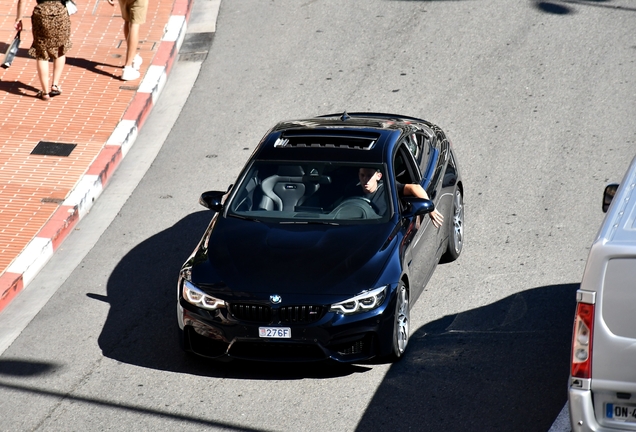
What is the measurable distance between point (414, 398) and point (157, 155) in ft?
20.7

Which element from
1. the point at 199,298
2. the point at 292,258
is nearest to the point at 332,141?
the point at 292,258

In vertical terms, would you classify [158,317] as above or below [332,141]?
below

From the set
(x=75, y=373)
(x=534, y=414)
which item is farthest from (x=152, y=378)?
(x=534, y=414)

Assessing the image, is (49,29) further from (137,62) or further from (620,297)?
(620,297)

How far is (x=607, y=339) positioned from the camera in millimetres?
5586

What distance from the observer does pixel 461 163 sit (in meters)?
12.1

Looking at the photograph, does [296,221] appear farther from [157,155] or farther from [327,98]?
[327,98]

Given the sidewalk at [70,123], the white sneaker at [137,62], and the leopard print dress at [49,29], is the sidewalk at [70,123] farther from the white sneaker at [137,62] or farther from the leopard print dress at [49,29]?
the leopard print dress at [49,29]

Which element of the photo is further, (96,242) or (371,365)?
(96,242)

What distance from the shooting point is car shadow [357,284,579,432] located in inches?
281

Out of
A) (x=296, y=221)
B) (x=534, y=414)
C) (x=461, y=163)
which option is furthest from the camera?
(x=461, y=163)

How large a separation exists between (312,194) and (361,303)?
1.48 metres

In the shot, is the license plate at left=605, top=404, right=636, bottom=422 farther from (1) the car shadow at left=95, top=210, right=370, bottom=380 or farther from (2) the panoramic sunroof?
(2) the panoramic sunroof

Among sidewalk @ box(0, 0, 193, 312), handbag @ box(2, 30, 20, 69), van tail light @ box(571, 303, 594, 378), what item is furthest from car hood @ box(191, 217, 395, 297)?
handbag @ box(2, 30, 20, 69)
